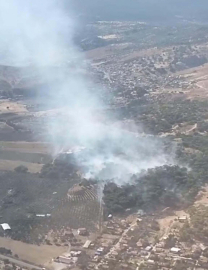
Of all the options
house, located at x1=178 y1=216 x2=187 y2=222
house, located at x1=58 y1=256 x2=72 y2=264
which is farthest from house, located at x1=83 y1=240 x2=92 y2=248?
house, located at x1=178 y1=216 x2=187 y2=222

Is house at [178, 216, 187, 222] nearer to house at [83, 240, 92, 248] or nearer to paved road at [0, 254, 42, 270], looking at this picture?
house at [83, 240, 92, 248]

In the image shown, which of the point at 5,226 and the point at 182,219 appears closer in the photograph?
the point at 182,219

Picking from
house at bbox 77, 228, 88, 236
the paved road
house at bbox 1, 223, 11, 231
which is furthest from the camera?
house at bbox 1, 223, 11, 231

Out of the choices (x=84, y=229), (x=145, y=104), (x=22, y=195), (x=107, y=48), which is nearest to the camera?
(x=84, y=229)

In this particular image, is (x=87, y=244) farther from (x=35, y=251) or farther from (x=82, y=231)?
(x=35, y=251)

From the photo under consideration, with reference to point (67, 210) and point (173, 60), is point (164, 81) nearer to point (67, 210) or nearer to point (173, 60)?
point (173, 60)

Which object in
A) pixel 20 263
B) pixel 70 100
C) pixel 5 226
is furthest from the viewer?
pixel 70 100

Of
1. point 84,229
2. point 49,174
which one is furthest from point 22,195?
point 84,229

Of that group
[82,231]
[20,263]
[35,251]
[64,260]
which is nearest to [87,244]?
[82,231]
